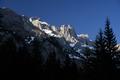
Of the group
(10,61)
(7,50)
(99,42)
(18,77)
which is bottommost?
(18,77)

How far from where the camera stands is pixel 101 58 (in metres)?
35.3

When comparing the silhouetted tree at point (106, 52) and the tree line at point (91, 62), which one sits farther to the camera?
the silhouetted tree at point (106, 52)

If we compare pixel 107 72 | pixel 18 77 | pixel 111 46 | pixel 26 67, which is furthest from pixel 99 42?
pixel 18 77

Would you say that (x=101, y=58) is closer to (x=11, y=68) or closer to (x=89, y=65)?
(x=89, y=65)

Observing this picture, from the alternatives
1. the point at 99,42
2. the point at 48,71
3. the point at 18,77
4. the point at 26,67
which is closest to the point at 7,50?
the point at 26,67

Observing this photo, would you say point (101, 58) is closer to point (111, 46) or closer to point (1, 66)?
point (111, 46)

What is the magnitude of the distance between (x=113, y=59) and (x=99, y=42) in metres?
4.07

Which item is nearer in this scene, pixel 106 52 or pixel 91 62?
pixel 106 52

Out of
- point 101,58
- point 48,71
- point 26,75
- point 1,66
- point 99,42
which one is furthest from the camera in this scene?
point 48,71

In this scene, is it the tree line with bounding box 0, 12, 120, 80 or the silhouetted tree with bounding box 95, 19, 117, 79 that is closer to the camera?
the tree line with bounding box 0, 12, 120, 80

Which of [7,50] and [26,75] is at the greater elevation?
[7,50]

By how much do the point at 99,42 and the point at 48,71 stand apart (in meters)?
8.87

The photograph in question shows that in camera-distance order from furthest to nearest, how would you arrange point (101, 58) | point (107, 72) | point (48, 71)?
point (48, 71), point (101, 58), point (107, 72)

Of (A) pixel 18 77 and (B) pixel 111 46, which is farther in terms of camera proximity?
(B) pixel 111 46
